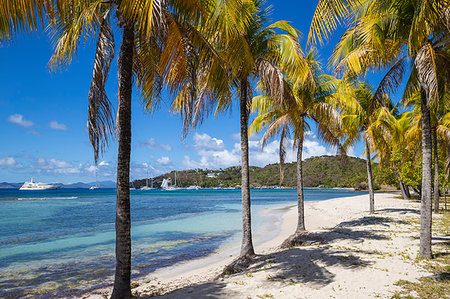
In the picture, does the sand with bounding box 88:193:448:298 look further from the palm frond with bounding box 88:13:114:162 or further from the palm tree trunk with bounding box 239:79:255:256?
the palm frond with bounding box 88:13:114:162

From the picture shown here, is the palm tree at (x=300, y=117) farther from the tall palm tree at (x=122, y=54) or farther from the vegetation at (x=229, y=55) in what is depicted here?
the tall palm tree at (x=122, y=54)

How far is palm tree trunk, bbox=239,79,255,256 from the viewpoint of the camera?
8.59m

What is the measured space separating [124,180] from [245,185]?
4191mm

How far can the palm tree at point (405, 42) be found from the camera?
5850 mm

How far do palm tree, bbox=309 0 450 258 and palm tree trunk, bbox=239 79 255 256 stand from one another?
2978 millimetres

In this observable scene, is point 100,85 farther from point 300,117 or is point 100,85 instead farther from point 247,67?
point 300,117

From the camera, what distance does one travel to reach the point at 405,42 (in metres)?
7.61

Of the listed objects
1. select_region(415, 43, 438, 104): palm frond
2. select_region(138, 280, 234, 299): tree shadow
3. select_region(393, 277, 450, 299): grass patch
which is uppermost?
select_region(415, 43, 438, 104): palm frond

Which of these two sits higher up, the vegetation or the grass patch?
the vegetation

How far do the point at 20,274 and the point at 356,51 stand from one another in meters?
13.5

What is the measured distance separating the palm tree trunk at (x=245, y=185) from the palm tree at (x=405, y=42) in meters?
2.98

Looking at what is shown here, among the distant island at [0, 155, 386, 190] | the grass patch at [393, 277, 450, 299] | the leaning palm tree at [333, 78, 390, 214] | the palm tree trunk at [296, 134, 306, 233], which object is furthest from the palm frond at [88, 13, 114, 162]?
the distant island at [0, 155, 386, 190]

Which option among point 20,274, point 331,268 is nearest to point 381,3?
point 331,268

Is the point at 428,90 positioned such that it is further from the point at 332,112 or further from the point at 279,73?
the point at 332,112
